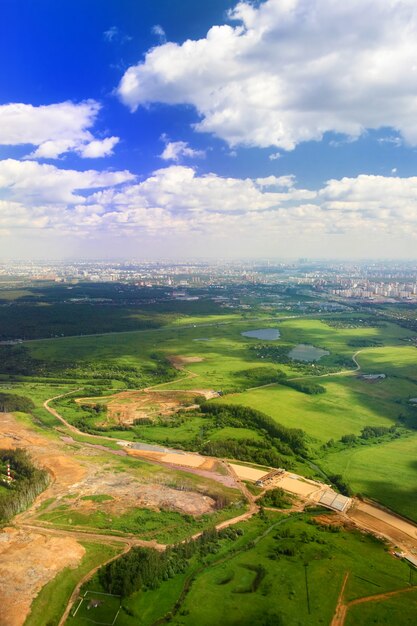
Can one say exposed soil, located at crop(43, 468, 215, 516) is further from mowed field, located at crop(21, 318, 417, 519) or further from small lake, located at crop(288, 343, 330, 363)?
small lake, located at crop(288, 343, 330, 363)

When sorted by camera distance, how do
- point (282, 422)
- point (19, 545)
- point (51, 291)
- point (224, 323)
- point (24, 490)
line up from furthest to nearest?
1. point (51, 291)
2. point (224, 323)
3. point (282, 422)
4. point (24, 490)
5. point (19, 545)

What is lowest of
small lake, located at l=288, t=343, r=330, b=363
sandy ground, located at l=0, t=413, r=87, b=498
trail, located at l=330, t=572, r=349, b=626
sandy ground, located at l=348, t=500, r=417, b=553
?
trail, located at l=330, t=572, r=349, b=626

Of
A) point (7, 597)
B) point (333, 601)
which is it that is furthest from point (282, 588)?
point (7, 597)

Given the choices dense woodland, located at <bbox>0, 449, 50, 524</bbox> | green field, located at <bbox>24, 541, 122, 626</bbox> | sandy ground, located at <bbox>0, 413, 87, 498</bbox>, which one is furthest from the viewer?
sandy ground, located at <bbox>0, 413, 87, 498</bbox>

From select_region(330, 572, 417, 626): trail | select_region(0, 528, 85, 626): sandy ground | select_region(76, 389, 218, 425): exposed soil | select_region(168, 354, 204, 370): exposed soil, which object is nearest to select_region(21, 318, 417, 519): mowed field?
select_region(168, 354, 204, 370): exposed soil

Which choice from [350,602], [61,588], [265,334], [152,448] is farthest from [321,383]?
[61,588]

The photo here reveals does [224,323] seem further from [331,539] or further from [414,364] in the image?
[331,539]
